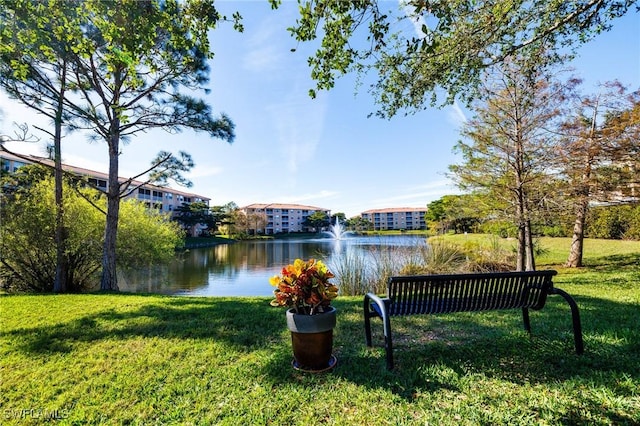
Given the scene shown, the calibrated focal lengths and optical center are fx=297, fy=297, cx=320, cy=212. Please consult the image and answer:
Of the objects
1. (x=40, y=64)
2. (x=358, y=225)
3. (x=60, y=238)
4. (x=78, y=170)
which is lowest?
(x=358, y=225)

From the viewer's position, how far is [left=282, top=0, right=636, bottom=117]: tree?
2846 millimetres

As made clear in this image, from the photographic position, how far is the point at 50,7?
10.6 ft

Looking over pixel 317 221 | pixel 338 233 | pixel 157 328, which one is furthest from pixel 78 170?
pixel 317 221

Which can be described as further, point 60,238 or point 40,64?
point 60,238

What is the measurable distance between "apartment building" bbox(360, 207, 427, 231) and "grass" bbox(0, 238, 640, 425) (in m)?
76.9

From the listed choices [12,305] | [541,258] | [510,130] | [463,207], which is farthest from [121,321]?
[541,258]

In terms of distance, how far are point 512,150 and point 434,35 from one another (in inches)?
210

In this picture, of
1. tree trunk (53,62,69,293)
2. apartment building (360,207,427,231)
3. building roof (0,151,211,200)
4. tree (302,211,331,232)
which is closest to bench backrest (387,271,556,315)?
building roof (0,151,211,200)

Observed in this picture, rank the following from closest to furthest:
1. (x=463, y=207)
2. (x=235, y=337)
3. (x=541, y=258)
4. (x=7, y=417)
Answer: (x=7, y=417) → (x=235, y=337) → (x=463, y=207) → (x=541, y=258)

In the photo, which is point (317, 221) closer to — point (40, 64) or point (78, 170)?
point (78, 170)

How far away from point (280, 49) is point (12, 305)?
6.35m

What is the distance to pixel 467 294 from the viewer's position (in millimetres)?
2547

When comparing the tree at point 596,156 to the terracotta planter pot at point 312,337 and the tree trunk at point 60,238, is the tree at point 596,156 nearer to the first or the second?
the terracotta planter pot at point 312,337

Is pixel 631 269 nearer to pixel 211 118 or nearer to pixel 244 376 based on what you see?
pixel 244 376
